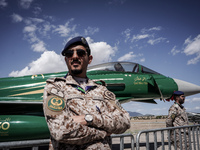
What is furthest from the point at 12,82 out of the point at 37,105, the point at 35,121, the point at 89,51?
the point at 89,51

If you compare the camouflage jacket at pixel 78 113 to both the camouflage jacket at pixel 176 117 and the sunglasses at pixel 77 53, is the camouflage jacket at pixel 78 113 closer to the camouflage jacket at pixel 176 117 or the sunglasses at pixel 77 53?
the sunglasses at pixel 77 53

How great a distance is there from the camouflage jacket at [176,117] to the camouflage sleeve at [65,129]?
13.0ft

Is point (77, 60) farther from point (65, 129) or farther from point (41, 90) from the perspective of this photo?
point (41, 90)

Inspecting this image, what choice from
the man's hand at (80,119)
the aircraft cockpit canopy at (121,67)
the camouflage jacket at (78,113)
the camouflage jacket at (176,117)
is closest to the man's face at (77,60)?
the camouflage jacket at (78,113)

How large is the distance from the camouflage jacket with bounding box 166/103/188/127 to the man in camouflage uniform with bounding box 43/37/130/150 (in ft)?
11.9

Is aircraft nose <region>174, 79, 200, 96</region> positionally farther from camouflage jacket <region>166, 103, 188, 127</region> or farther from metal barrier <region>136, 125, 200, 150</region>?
metal barrier <region>136, 125, 200, 150</region>

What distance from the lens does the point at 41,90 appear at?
566 centimetres

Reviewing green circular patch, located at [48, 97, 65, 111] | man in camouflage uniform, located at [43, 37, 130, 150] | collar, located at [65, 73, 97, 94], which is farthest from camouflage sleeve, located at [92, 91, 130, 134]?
green circular patch, located at [48, 97, 65, 111]

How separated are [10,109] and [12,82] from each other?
1.05m

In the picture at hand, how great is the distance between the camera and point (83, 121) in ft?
4.27

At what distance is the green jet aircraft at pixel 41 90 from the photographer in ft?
14.7

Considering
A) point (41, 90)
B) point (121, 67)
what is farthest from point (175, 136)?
point (41, 90)

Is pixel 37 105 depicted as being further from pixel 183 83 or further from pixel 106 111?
pixel 183 83

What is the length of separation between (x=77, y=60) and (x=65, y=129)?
29.6 inches
